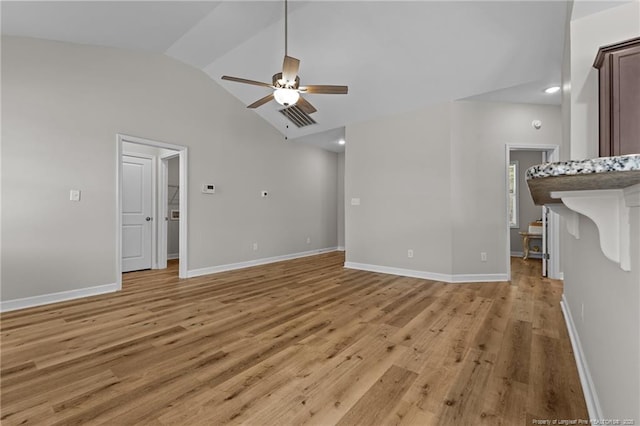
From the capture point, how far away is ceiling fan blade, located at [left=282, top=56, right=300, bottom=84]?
2679 mm

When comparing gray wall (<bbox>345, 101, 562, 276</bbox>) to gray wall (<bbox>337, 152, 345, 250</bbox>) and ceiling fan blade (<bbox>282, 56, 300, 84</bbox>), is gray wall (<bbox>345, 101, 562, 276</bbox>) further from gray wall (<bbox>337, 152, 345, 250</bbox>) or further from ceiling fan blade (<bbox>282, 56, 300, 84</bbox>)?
gray wall (<bbox>337, 152, 345, 250</bbox>)

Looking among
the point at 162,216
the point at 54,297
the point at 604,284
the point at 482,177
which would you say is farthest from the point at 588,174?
the point at 162,216

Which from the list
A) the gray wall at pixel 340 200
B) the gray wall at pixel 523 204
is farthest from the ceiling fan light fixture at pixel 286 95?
the gray wall at pixel 523 204

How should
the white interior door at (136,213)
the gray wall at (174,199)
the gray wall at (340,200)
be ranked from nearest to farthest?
1. the white interior door at (136,213)
2. the gray wall at (174,199)
3. the gray wall at (340,200)

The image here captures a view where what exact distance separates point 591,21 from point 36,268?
502 centimetres

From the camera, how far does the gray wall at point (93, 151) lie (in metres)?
3.03

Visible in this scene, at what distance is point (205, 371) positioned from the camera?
1806mm

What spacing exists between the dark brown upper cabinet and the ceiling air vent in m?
4.48

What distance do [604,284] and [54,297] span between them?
4818 mm

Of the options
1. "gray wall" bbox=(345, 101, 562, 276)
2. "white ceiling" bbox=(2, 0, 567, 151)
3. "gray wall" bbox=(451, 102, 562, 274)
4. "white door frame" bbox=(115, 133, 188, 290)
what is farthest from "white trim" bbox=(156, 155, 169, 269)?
"gray wall" bbox=(451, 102, 562, 274)

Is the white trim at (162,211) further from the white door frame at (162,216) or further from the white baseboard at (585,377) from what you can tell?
the white baseboard at (585,377)

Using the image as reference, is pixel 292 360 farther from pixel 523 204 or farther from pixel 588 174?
pixel 523 204

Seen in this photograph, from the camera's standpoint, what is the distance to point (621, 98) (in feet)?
3.20

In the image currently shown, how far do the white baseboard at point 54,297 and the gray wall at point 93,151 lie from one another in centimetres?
5
